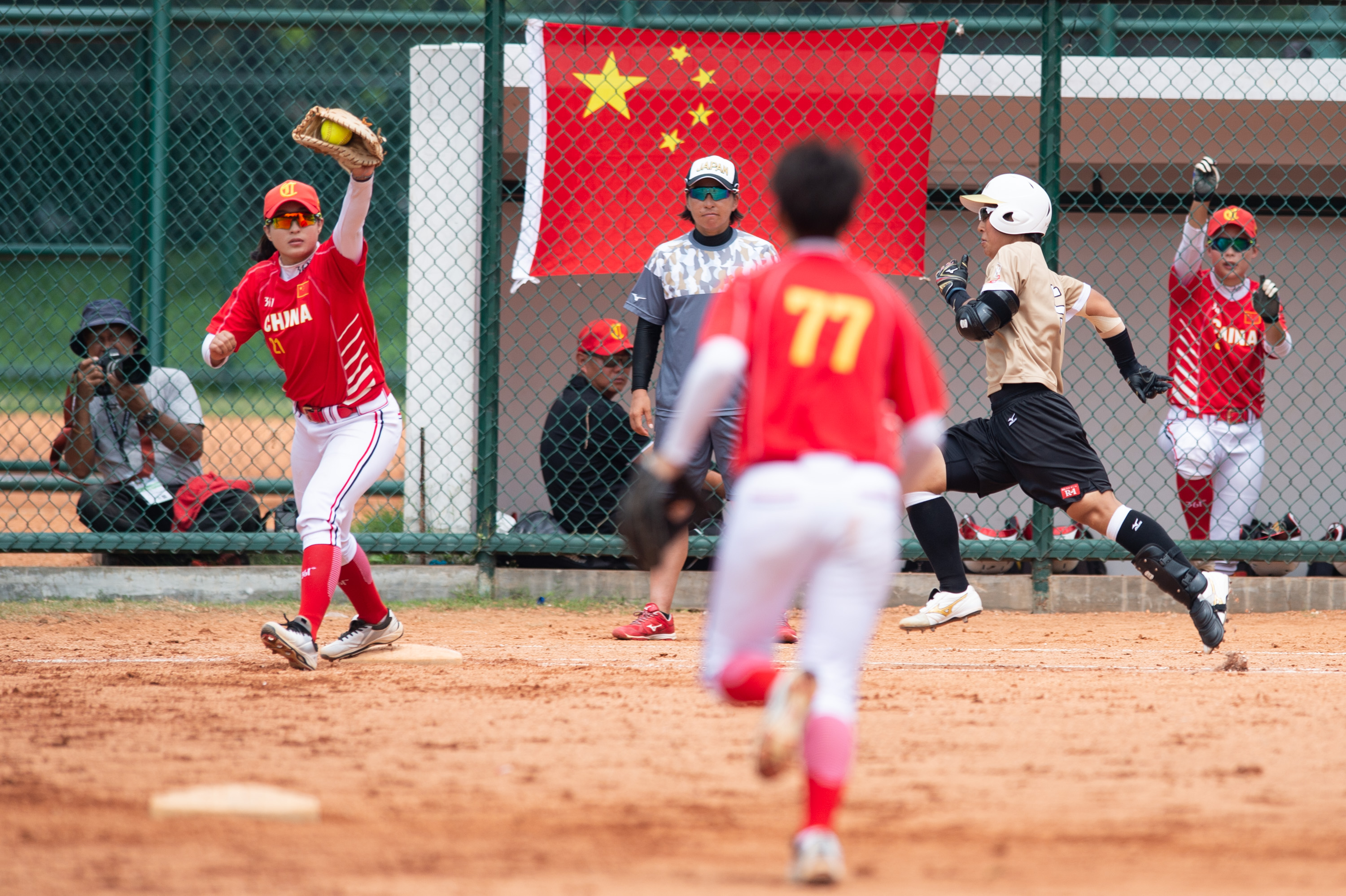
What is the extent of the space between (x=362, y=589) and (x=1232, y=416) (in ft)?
15.2

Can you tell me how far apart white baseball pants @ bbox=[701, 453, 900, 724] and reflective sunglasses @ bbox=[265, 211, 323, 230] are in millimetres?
2837

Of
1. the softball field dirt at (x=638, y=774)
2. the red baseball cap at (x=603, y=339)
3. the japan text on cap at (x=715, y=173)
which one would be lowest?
the softball field dirt at (x=638, y=774)

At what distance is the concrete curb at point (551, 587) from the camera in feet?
22.5

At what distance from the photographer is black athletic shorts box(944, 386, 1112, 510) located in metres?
5.22

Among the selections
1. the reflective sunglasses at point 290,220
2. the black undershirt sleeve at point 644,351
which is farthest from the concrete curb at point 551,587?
the reflective sunglasses at point 290,220

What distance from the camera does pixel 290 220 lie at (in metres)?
4.91

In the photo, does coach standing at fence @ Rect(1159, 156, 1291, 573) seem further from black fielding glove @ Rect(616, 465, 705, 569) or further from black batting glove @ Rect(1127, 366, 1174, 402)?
black fielding glove @ Rect(616, 465, 705, 569)

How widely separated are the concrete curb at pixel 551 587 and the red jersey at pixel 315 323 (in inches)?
85.4

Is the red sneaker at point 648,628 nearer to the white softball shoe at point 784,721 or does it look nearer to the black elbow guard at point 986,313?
the black elbow guard at point 986,313

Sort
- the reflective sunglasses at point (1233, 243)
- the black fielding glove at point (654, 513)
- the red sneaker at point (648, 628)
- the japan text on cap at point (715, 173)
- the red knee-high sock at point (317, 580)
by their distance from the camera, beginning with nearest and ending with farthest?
the black fielding glove at point (654, 513) < the red knee-high sock at point (317, 580) < the japan text on cap at point (715, 173) < the red sneaker at point (648, 628) < the reflective sunglasses at point (1233, 243)

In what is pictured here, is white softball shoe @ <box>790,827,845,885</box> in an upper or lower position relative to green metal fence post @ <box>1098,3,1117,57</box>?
lower

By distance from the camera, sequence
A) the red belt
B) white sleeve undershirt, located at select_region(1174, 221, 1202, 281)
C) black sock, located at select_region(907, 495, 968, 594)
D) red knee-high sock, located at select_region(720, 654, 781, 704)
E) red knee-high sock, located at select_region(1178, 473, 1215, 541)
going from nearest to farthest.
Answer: red knee-high sock, located at select_region(720, 654, 781, 704) < black sock, located at select_region(907, 495, 968, 594) < white sleeve undershirt, located at select_region(1174, 221, 1202, 281) < the red belt < red knee-high sock, located at select_region(1178, 473, 1215, 541)

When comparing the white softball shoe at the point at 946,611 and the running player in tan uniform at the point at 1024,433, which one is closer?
the running player in tan uniform at the point at 1024,433

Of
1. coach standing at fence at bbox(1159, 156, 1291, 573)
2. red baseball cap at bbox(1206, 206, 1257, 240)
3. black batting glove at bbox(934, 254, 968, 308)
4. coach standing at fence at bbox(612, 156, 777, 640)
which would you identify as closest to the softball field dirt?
coach standing at fence at bbox(612, 156, 777, 640)
